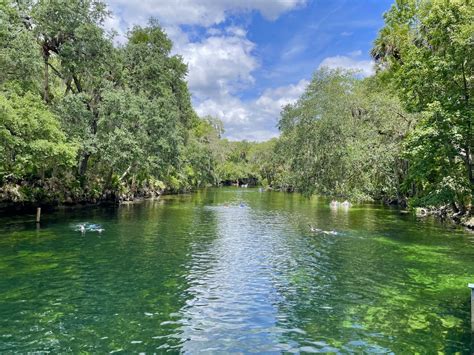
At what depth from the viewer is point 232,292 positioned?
16.0m

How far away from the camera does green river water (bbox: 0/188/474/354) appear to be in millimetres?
11445

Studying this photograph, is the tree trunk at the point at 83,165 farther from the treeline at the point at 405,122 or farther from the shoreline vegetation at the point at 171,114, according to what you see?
the treeline at the point at 405,122

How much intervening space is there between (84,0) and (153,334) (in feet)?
125

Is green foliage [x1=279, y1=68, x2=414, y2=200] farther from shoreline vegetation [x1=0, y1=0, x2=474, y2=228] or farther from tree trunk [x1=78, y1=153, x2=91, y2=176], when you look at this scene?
tree trunk [x1=78, y1=153, x2=91, y2=176]

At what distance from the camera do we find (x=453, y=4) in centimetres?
2842

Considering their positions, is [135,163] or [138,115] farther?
[135,163]

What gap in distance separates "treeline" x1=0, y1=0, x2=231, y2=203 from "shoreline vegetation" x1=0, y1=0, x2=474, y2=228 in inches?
5.6

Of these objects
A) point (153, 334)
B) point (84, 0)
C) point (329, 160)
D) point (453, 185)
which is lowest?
point (153, 334)

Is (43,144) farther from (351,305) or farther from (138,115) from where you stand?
(351,305)

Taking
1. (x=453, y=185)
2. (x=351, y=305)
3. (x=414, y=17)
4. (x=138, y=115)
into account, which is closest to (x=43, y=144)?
(x=138, y=115)

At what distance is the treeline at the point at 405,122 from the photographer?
27750mm

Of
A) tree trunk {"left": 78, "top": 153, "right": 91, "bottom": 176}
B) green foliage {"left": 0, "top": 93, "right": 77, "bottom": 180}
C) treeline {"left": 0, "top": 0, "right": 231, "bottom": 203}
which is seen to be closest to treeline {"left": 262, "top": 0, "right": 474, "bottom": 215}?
treeline {"left": 0, "top": 0, "right": 231, "bottom": 203}

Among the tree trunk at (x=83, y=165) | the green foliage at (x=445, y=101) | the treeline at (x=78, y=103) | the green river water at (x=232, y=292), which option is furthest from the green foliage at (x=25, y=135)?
the green foliage at (x=445, y=101)

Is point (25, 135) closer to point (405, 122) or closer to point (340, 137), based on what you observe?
point (340, 137)
